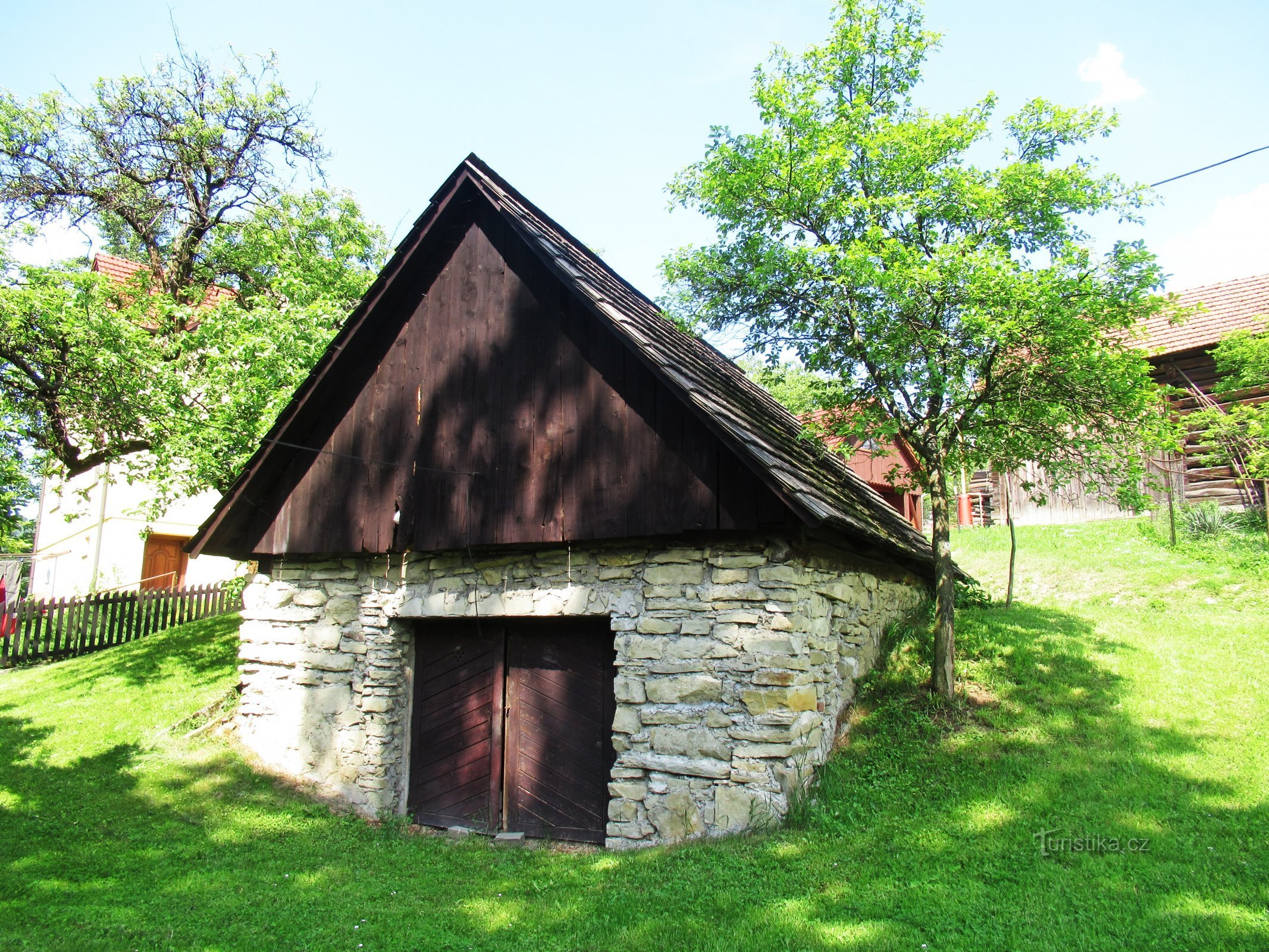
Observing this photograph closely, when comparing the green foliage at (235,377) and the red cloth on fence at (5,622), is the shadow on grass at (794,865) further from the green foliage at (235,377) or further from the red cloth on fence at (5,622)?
the red cloth on fence at (5,622)

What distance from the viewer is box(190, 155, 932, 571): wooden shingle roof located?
5.84m

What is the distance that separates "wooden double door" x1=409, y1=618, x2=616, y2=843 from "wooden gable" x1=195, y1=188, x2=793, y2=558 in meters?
1.05

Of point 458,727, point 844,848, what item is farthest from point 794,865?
point 458,727

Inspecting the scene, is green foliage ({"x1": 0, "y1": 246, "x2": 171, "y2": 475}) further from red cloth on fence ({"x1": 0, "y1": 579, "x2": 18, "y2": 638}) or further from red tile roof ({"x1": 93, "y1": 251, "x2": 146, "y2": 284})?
red tile roof ({"x1": 93, "y1": 251, "x2": 146, "y2": 284})

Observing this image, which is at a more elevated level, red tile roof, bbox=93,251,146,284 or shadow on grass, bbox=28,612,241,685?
red tile roof, bbox=93,251,146,284

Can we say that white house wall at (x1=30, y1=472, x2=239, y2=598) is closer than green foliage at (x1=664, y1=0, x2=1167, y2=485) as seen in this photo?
No

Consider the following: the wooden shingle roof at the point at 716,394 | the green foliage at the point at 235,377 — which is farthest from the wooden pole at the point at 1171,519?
the green foliage at the point at 235,377

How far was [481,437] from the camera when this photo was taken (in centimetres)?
730

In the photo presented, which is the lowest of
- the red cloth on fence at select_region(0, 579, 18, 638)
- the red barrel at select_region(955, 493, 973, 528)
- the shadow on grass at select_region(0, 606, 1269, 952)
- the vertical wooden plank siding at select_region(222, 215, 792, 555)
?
the shadow on grass at select_region(0, 606, 1269, 952)

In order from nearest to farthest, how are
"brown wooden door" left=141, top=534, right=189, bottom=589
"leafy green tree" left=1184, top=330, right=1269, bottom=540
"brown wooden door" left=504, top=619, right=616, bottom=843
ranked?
"brown wooden door" left=504, top=619, right=616, bottom=843
"leafy green tree" left=1184, top=330, right=1269, bottom=540
"brown wooden door" left=141, top=534, right=189, bottom=589

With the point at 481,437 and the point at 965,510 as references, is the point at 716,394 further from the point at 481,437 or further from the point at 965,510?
the point at 965,510

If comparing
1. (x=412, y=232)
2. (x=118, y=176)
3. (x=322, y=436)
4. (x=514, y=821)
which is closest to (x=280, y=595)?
(x=322, y=436)

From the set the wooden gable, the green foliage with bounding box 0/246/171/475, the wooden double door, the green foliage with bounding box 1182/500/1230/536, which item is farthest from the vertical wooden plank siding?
the green foliage with bounding box 1182/500/1230/536

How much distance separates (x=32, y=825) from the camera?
6.54 meters
